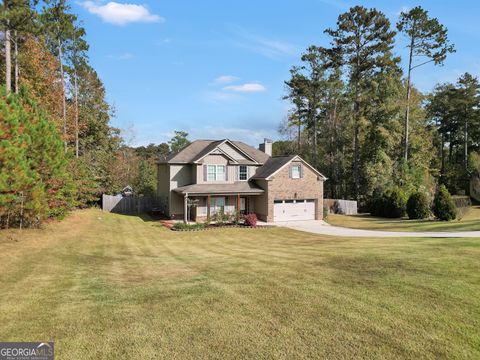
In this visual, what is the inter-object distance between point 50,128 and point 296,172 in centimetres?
1937

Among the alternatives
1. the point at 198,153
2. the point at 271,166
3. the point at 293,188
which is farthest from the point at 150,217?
the point at 293,188

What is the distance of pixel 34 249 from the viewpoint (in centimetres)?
1479

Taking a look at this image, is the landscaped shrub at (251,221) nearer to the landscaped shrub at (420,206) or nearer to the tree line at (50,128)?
the tree line at (50,128)

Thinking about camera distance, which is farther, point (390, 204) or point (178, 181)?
point (390, 204)

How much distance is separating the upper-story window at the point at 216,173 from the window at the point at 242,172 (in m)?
1.62

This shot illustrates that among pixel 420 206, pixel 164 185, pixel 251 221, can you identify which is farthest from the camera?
pixel 164 185

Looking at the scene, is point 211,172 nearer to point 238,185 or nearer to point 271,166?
point 238,185

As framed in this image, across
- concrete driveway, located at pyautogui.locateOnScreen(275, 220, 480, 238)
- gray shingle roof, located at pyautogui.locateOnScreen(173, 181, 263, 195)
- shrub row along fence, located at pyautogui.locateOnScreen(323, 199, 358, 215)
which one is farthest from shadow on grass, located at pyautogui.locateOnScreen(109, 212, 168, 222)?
shrub row along fence, located at pyautogui.locateOnScreen(323, 199, 358, 215)

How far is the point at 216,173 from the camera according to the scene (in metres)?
29.3

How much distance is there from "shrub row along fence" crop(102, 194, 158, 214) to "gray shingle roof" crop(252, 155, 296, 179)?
11343 millimetres

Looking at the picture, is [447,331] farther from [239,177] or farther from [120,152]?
[120,152]

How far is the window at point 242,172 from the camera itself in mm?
30609

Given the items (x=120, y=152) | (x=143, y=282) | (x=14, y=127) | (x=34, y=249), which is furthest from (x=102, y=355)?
(x=120, y=152)
